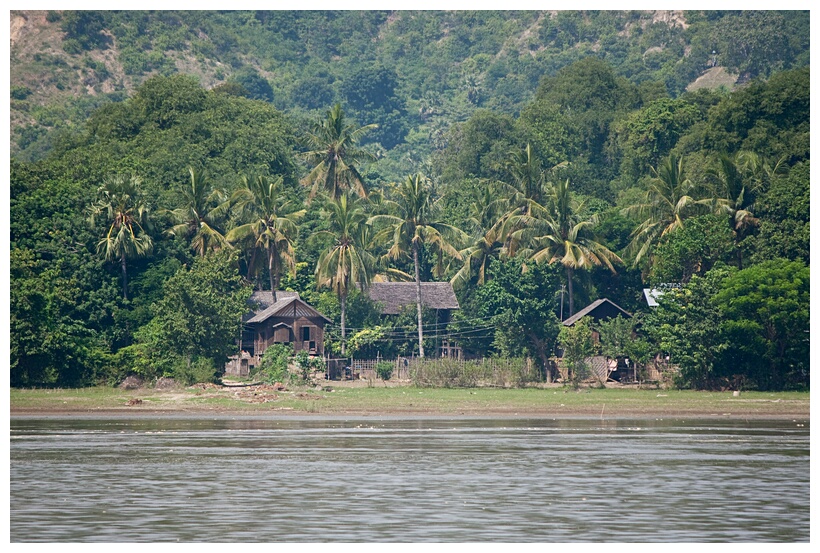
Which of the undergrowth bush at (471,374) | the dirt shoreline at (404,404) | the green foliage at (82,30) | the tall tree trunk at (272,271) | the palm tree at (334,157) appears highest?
the green foliage at (82,30)

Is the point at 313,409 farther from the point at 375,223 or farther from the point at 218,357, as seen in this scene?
the point at 375,223

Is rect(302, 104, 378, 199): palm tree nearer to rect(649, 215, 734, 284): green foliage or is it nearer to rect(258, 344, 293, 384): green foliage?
rect(258, 344, 293, 384): green foliage

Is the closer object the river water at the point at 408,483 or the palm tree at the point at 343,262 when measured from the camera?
the river water at the point at 408,483

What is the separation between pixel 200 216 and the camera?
7531cm

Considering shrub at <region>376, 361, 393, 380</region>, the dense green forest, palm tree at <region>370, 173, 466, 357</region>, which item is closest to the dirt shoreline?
the dense green forest

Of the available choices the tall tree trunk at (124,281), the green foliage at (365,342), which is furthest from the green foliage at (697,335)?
the tall tree trunk at (124,281)

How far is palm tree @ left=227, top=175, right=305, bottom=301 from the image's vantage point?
247 ft

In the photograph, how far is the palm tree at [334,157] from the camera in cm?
9144

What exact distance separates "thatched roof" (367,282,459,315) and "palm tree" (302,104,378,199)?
11.8m

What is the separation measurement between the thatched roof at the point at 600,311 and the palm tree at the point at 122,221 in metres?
23.1

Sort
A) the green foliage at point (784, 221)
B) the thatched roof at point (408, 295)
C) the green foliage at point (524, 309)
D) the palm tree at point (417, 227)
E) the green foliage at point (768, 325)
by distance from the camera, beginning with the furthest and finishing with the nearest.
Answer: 1. the thatched roof at point (408, 295)
2. the palm tree at point (417, 227)
3. the green foliage at point (524, 309)
4. the green foliage at point (784, 221)
5. the green foliage at point (768, 325)

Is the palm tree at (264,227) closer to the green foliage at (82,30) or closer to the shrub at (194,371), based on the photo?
the shrub at (194,371)

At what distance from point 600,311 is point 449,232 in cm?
1036
